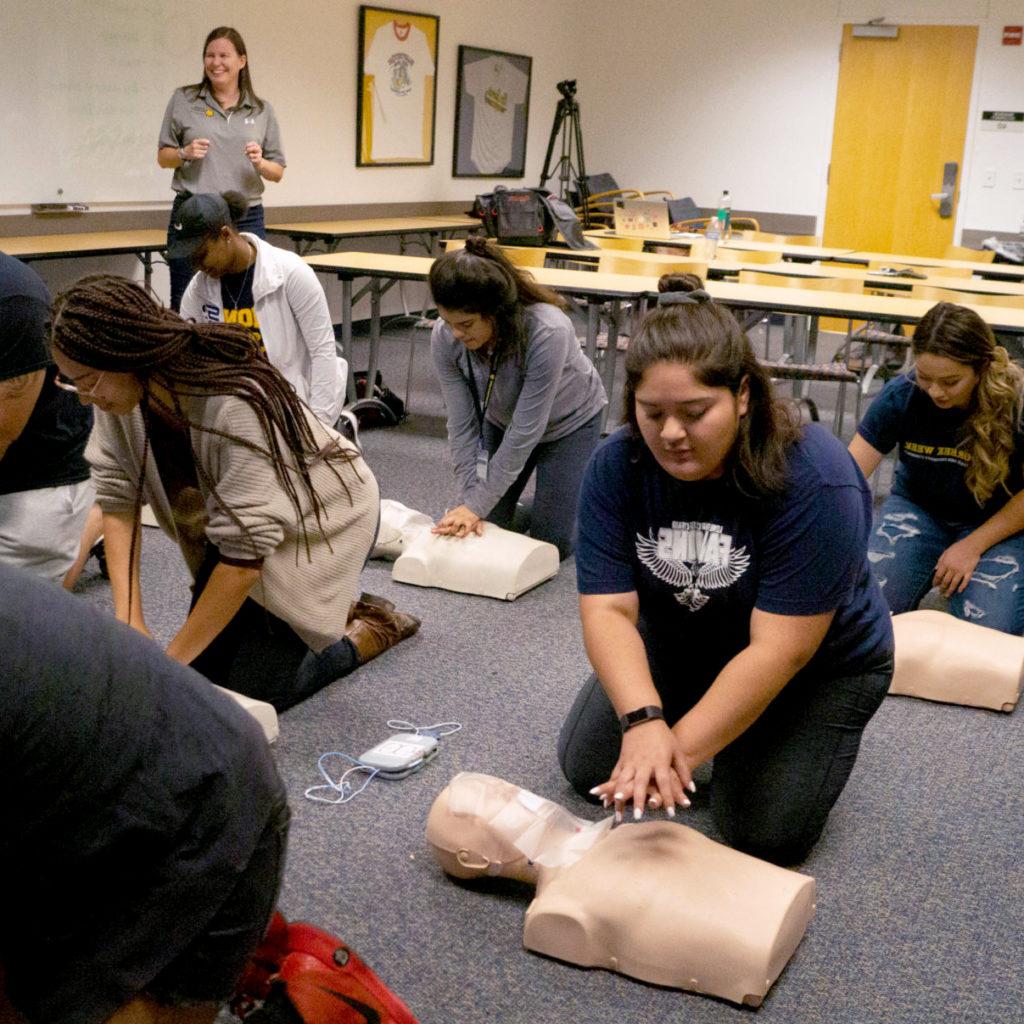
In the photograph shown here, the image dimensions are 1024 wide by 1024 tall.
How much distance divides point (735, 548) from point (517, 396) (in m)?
1.62

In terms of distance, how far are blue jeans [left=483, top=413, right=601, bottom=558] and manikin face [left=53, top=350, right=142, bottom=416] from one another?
1.67 m

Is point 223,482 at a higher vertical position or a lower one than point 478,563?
higher

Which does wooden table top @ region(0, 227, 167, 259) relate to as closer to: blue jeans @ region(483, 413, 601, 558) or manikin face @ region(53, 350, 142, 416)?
blue jeans @ region(483, 413, 601, 558)

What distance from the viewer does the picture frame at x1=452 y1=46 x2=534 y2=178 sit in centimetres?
845

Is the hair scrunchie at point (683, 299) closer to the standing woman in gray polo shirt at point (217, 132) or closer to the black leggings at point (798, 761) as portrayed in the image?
the black leggings at point (798, 761)

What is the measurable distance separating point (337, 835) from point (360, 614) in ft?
2.74

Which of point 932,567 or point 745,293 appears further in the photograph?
point 745,293

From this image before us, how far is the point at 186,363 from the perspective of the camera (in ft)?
6.80

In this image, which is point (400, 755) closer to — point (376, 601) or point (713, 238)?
point (376, 601)

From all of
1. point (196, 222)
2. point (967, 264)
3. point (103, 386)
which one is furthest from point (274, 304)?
point (967, 264)

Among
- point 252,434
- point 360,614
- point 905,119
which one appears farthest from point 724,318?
point 905,119

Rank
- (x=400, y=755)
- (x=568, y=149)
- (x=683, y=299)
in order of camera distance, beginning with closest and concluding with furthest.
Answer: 1. (x=683, y=299)
2. (x=400, y=755)
3. (x=568, y=149)

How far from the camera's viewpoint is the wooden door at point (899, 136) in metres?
8.52

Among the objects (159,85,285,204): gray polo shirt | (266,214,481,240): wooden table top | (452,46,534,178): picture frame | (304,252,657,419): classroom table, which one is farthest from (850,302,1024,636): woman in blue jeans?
(452,46,534,178): picture frame
